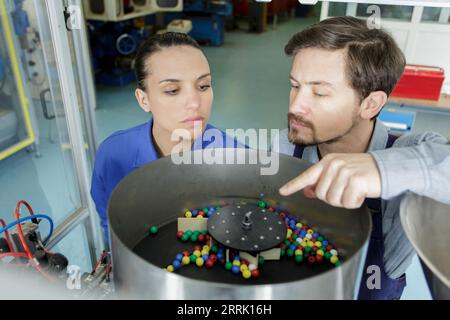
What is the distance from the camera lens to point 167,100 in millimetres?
842

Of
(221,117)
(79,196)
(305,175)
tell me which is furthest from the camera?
(221,117)

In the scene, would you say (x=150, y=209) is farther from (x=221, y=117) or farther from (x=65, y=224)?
(x=221, y=117)

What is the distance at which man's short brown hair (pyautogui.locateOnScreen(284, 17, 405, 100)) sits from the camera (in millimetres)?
744

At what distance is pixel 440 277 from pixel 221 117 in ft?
9.25

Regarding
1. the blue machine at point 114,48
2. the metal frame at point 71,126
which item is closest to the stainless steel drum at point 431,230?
the metal frame at point 71,126

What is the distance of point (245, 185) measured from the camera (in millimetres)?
682

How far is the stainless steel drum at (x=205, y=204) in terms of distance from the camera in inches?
14.1

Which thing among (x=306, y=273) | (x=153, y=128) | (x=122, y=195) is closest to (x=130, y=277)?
(x=122, y=195)

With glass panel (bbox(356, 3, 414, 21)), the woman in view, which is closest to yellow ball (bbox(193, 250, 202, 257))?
the woman

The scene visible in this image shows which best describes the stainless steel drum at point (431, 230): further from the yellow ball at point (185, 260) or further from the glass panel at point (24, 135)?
the glass panel at point (24, 135)

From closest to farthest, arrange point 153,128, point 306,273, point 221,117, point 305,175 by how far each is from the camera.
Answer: point 305,175, point 306,273, point 153,128, point 221,117

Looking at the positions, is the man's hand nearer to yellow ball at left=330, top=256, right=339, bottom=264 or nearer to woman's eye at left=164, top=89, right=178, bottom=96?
yellow ball at left=330, top=256, right=339, bottom=264

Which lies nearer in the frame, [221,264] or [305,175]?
[305,175]

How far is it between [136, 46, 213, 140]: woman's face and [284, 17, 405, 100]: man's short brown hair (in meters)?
0.21
